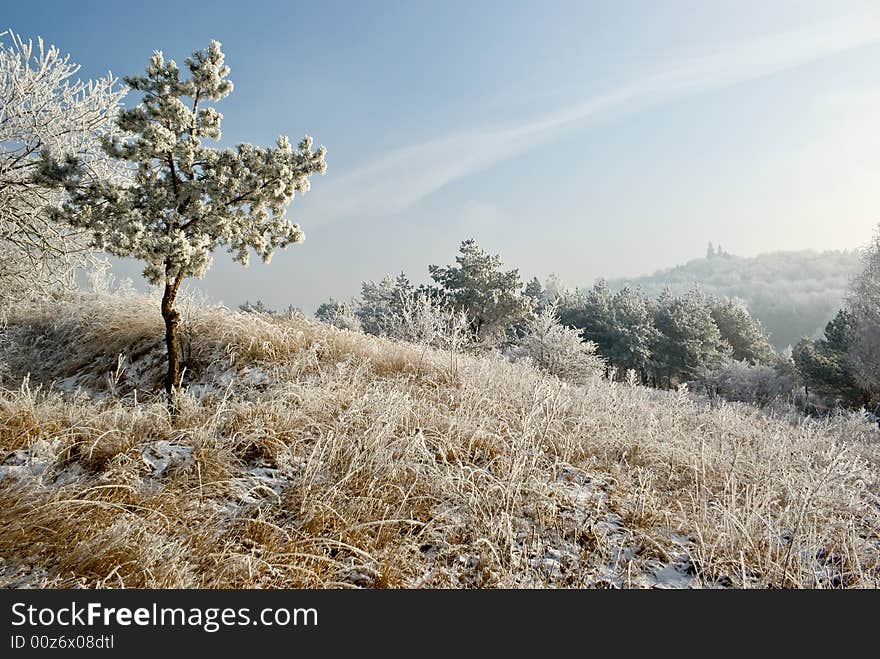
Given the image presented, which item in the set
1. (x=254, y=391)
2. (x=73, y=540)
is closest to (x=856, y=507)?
(x=73, y=540)

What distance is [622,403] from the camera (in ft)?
19.4

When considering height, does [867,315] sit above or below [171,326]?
below

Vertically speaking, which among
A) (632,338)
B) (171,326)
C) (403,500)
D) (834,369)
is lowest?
(834,369)

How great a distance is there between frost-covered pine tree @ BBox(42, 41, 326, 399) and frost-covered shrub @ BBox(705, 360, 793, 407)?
3404 cm

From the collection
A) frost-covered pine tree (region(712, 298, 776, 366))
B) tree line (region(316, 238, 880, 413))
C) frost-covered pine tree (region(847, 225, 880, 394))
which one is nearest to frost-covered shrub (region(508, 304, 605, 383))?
tree line (region(316, 238, 880, 413))

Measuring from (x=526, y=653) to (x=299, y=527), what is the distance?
1.48 m

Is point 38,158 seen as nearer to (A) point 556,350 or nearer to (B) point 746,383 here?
(A) point 556,350

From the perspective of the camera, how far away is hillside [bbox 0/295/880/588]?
91.8 inches

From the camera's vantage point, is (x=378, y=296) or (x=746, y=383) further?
(x=378, y=296)

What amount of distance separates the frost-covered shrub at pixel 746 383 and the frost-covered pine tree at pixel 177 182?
3404 centimetres

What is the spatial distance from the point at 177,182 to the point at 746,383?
1560 inches

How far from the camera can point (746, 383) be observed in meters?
33.5

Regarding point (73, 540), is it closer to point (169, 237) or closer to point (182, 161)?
point (169, 237)

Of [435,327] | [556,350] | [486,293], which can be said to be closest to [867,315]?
[556,350]
